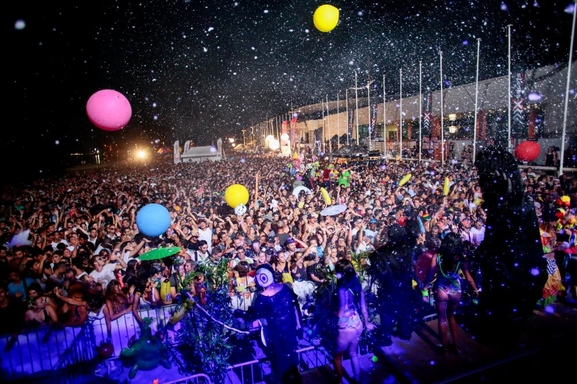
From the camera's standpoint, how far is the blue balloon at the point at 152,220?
624 cm

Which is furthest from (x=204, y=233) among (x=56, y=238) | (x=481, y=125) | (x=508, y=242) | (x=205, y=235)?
(x=481, y=125)

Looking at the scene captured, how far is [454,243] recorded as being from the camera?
3855mm

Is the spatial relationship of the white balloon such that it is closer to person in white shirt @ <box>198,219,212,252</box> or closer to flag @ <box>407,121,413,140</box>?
person in white shirt @ <box>198,219,212,252</box>

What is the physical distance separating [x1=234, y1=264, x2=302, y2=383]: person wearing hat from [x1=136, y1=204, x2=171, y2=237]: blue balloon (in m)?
3.38

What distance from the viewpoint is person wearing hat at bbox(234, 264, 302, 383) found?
3.55 m

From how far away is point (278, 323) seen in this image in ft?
11.6

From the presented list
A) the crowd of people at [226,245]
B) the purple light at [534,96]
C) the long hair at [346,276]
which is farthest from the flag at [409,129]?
the long hair at [346,276]

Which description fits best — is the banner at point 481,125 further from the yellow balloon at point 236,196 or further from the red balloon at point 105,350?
the red balloon at point 105,350

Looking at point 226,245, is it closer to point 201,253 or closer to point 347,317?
point 201,253

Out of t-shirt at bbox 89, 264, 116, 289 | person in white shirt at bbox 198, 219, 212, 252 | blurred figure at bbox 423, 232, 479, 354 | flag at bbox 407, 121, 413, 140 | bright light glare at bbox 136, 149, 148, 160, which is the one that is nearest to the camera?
blurred figure at bbox 423, 232, 479, 354

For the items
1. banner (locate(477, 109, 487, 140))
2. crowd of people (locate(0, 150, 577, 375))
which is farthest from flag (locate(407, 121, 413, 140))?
crowd of people (locate(0, 150, 577, 375))

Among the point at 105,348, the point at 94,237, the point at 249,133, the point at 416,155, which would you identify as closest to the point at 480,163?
the point at 105,348

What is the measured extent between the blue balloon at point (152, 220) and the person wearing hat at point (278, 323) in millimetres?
3378

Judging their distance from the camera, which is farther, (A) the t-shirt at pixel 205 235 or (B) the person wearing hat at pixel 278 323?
(A) the t-shirt at pixel 205 235
